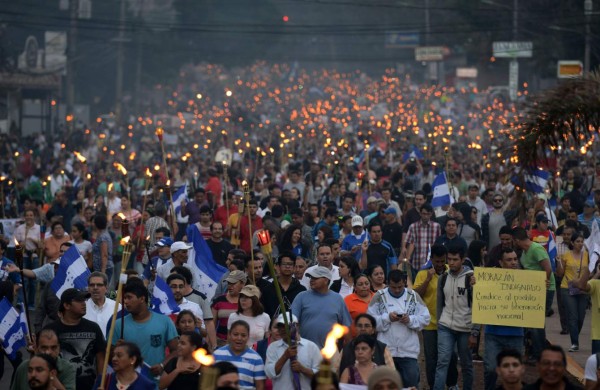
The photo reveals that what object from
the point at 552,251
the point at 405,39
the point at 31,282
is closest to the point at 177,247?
the point at 552,251

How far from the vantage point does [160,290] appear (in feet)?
36.7

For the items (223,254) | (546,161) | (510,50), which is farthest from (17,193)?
(510,50)

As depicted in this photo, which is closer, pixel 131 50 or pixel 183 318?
pixel 183 318

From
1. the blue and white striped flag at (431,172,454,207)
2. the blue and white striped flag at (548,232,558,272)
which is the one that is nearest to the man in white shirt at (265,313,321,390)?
the blue and white striped flag at (548,232,558,272)

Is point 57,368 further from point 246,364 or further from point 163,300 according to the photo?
point 163,300

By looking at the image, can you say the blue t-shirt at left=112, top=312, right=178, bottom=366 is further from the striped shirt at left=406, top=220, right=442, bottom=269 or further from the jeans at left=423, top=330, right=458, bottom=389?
the striped shirt at left=406, top=220, right=442, bottom=269

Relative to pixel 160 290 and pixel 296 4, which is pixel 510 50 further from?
pixel 296 4

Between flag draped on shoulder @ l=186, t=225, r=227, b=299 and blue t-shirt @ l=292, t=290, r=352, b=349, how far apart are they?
9.96 ft

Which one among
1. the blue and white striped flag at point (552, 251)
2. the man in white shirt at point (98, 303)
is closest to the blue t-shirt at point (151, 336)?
the man in white shirt at point (98, 303)

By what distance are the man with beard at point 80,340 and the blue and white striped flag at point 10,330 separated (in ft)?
5.09

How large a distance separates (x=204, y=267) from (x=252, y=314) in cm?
342

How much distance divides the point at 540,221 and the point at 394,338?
19.0 ft

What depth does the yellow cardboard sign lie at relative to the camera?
37.4 ft

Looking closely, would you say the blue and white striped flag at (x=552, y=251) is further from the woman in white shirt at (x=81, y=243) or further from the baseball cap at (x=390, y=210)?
the woman in white shirt at (x=81, y=243)
